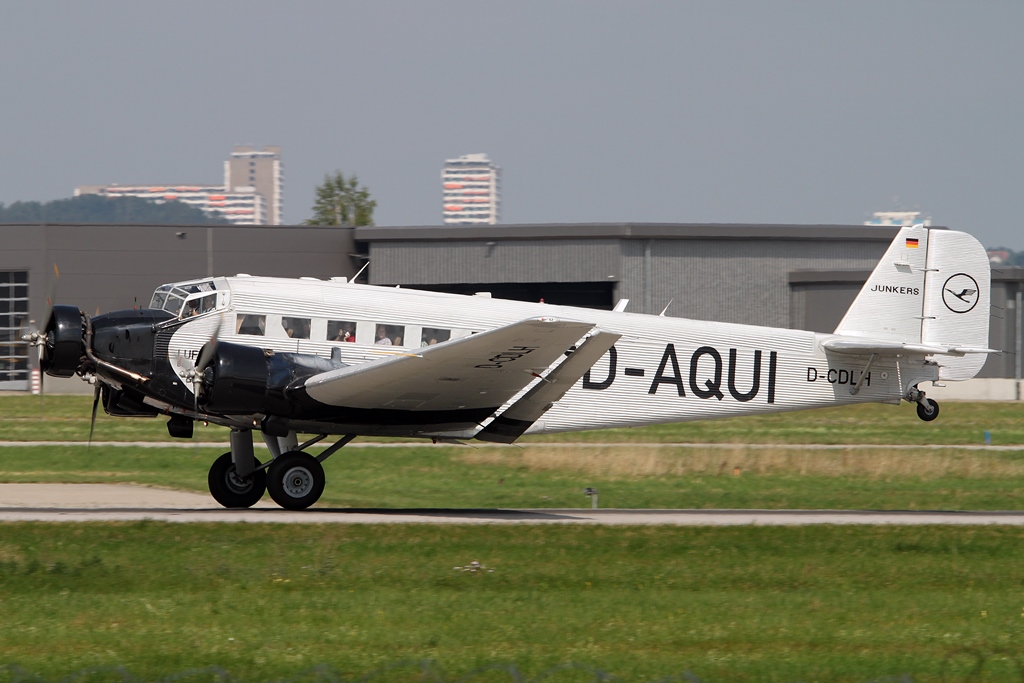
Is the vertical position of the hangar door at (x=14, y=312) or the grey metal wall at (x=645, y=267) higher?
the grey metal wall at (x=645, y=267)

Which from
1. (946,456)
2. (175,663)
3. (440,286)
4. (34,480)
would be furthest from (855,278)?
(175,663)

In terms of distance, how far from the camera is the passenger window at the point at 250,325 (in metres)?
17.2

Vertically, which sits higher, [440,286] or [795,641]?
[440,286]

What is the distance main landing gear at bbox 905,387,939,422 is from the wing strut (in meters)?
6.79

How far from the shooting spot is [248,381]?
52.6 ft

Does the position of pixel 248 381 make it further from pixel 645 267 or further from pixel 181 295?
pixel 645 267

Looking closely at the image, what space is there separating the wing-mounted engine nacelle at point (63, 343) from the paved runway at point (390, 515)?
2.05m

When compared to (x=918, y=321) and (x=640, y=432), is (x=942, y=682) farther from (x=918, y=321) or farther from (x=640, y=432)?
(x=640, y=432)

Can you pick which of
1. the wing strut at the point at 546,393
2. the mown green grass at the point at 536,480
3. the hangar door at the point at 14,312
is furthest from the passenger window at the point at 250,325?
the hangar door at the point at 14,312

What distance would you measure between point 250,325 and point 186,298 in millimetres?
1060

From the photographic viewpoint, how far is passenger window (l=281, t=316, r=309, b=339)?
17.4 metres

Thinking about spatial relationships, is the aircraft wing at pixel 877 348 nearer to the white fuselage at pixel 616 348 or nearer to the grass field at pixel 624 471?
the white fuselage at pixel 616 348

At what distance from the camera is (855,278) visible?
53.1m

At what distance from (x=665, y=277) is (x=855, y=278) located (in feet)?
28.0
